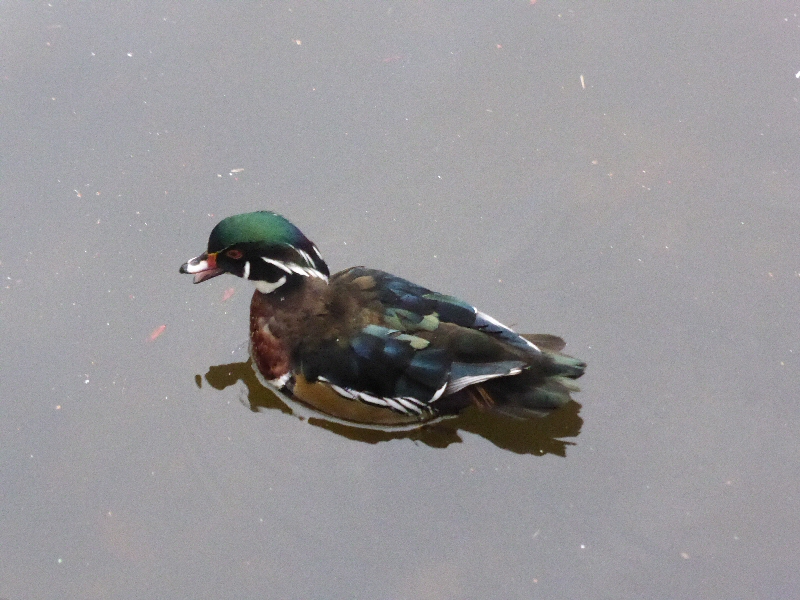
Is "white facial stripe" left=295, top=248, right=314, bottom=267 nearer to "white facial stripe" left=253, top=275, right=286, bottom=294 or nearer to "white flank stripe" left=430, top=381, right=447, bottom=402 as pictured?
"white facial stripe" left=253, top=275, right=286, bottom=294

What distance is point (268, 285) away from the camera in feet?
12.7

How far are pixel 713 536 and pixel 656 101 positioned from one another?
2514mm

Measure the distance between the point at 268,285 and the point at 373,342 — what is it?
23.7 inches

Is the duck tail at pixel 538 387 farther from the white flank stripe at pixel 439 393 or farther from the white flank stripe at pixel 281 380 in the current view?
the white flank stripe at pixel 281 380

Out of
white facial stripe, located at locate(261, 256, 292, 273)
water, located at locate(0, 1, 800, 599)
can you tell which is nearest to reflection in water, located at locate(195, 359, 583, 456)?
water, located at locate(0, 1, 800, 599)

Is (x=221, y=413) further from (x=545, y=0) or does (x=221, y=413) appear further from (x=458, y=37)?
(x=545, y=0)

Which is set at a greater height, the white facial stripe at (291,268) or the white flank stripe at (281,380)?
the white facial stripe at (291,268)

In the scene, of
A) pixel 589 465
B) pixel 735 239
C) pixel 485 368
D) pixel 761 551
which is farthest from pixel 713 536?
pixel 735 239

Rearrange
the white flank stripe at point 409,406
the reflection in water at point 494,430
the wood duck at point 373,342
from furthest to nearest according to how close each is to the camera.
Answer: the reflection in water at point 494,430 < the white flank stripe at point 409,406 < the wood duck at point 373,342

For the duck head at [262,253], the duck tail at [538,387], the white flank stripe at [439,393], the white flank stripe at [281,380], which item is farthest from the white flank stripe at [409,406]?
the duck head at [262,253]

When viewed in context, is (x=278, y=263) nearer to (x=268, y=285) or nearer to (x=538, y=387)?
(x=268, y=285)

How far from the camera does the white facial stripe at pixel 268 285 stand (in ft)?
12.5

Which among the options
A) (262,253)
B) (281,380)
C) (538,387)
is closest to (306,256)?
(262,253)

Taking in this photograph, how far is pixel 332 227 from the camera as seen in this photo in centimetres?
451
